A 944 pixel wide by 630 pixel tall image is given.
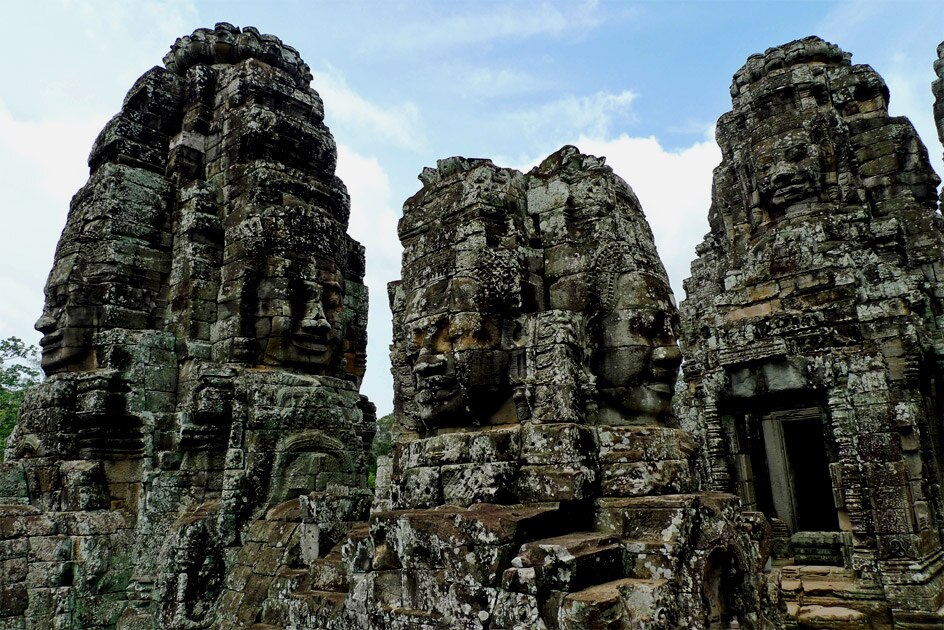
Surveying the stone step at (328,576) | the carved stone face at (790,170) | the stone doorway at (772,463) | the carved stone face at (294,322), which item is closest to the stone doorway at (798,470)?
the stone doorway at (772,463)

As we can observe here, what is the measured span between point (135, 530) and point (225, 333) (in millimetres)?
2550

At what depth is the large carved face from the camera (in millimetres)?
4578

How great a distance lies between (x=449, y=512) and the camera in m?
4.06

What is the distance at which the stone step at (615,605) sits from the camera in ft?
10.9

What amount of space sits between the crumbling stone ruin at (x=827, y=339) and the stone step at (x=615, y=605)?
207 inches

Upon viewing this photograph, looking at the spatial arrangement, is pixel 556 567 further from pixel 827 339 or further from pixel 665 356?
pixel 827 339

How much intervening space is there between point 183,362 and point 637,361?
6.13 metres

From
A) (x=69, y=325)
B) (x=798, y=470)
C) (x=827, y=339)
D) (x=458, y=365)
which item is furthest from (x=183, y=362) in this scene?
(x=798, y=470)

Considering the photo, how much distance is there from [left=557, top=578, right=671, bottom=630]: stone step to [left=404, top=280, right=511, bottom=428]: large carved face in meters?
1.52

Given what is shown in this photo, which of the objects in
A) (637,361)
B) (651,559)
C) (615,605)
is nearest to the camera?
(615,605)

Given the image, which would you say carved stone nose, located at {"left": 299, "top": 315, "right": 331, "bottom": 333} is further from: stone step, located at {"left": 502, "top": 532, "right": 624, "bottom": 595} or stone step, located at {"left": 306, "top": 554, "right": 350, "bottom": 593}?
stone step, located at {"left": 502, "top": 532, "right": 624, "bottom": 595}

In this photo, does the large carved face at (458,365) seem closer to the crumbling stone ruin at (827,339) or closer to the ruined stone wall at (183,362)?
the ruined stone wall at (183,362)

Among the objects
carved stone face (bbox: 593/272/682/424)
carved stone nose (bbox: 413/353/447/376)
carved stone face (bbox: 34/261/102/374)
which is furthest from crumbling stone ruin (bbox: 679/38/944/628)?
carved stone face (bbox: 34/261/102/374)

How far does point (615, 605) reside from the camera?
3408 mm
